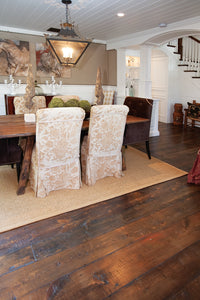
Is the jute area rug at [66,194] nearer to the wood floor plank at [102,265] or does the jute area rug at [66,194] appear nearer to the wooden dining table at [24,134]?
the wooden dining table at [24,134]

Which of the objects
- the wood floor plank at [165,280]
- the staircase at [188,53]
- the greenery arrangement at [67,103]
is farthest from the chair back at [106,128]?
the staircase at [188,53]

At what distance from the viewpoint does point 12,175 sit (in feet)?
10.5

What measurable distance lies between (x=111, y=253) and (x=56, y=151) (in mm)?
1221

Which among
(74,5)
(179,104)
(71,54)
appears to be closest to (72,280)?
(71,54)

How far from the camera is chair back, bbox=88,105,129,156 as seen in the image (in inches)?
102

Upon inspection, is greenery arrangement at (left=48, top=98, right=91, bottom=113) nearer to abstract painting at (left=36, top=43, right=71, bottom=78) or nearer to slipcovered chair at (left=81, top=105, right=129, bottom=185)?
slipcovered chair at (left=81, top=105, right=129, bottom=185)

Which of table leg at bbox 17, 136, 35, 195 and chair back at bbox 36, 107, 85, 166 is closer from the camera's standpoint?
chair back at bbox 36, 107, 85, 166

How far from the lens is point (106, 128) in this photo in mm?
2725

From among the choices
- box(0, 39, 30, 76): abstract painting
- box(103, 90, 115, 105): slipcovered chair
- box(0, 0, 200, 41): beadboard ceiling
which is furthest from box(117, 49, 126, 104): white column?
box(0, 39, 30, 76): abstract painting

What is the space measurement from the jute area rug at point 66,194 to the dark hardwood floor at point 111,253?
128 millimetres

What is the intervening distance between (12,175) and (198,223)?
7.93ft

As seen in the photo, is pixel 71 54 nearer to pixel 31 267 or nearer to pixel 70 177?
pixel 70 177

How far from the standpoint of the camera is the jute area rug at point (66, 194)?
2242 mm

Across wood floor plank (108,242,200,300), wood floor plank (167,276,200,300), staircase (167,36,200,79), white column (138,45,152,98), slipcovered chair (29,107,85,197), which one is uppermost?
staircase (167,36,200,79)
